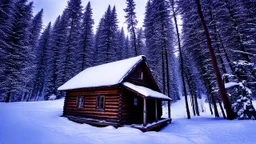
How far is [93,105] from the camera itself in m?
13.3

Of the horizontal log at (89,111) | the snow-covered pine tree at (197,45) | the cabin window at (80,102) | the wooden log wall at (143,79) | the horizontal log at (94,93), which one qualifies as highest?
the snow-covered pine tree at (197,45)

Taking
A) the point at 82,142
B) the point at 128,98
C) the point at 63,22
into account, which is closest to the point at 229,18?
the point at 128,98

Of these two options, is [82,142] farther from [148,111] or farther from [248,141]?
[148,111]

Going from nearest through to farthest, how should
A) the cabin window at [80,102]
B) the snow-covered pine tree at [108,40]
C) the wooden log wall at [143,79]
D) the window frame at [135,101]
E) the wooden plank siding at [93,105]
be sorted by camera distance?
the wooden plank siding at [93,105] < the window frame at [135,101] < the wooden log wall at [143,79] < the cabin window at [80,102] < the snow-covered pine tree at [108,40]

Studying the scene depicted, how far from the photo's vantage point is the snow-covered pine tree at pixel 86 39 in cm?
2942

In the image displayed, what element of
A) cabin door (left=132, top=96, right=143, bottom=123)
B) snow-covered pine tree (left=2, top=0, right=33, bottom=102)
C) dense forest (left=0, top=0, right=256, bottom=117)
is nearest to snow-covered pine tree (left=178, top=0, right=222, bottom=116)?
dense forest (left=0, top=0, right=256, bottom=117)

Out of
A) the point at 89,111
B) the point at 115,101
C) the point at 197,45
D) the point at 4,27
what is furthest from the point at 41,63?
the point at 197,45

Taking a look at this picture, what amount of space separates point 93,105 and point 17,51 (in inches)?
699

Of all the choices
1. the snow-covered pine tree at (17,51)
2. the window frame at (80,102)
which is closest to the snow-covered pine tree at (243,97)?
the window frame at (80,102)

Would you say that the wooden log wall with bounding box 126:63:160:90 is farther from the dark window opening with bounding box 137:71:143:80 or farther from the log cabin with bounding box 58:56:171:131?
the dark window opening with bounding box 137:71:143:80

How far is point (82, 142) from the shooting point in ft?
21.4

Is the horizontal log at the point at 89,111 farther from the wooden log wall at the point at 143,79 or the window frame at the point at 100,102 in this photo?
the wooden log wall at the point at 143,79

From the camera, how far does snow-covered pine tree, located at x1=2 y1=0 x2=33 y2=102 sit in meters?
19.8

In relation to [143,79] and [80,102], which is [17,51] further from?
[143,79]
